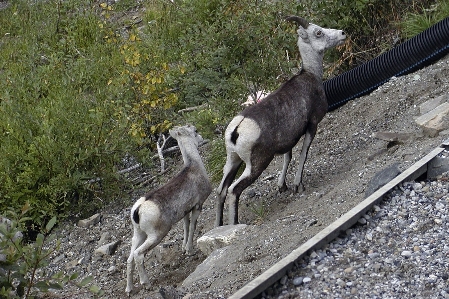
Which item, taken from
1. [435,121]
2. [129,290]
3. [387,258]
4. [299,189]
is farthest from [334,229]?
[435,121]

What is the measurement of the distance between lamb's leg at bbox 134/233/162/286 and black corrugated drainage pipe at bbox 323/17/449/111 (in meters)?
4.19

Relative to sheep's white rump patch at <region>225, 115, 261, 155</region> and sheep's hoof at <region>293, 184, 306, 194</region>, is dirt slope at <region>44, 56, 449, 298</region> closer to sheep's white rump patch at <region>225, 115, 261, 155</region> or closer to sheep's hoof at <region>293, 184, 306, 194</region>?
sheep's hoof at <region>293, 184, 306, 194</region>

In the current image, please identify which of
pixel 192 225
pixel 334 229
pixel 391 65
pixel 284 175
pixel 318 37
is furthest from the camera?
pixel 391 65

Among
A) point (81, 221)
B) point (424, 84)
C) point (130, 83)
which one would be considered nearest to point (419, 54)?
point (424, 84)

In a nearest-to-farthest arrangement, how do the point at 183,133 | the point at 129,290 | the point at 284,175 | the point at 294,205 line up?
the point at 129,290
the point at 294,205
the point at 183,133
the point at 284,175

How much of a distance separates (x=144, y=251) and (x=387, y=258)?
263 centimetres

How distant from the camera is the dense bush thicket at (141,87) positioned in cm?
948

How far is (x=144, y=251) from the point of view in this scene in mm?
7270

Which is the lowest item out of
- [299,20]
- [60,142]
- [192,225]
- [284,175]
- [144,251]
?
[284,175]

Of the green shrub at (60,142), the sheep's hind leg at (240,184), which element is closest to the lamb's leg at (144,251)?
the sheep's hind leg at (240,184)

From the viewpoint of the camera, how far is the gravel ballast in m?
5.05

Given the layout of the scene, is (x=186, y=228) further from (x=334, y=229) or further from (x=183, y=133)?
(x=334, y=229)

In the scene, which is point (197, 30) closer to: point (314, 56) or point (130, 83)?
point (130, 83)

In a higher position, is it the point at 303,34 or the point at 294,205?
the point at 303,34
